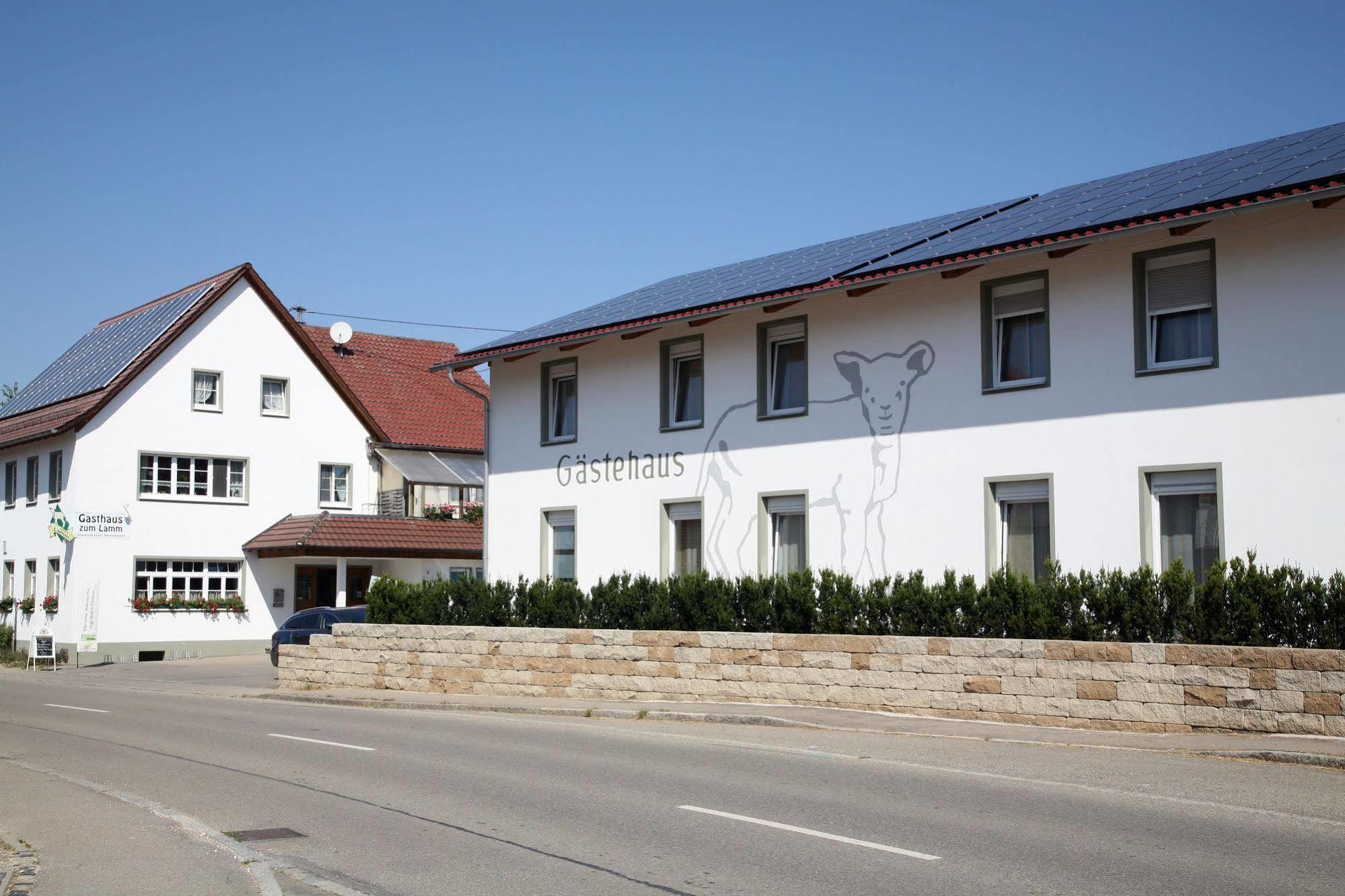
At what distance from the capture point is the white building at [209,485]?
38938mm

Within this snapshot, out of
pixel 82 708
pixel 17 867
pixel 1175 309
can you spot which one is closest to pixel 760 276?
pixel 1175 309

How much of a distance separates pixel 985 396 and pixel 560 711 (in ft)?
25.3

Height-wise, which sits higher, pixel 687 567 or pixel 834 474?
pixel 834 474

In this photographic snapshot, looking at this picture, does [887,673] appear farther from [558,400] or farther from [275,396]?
[275,396]

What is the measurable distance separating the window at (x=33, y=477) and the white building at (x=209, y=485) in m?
0.09

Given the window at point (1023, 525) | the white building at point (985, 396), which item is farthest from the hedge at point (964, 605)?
the white building at point (985, 396)

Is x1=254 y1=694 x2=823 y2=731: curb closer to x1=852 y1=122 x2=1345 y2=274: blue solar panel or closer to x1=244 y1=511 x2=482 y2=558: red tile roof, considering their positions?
x1=852 y1=122 x2=1345 y2=274: blue solar panel

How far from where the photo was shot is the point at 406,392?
48.7m

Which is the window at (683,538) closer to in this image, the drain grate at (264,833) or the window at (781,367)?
the window at (781,367)

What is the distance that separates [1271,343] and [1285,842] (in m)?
9.34

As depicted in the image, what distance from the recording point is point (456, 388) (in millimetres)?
49938

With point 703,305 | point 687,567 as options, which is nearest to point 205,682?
point 687,567

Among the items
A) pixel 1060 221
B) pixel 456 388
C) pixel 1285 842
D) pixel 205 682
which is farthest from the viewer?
pixel 456 388

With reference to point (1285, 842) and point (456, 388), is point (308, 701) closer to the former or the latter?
Answer: point (1285, 842)
